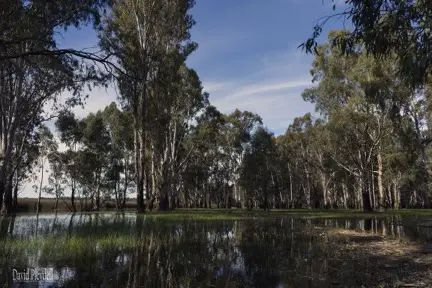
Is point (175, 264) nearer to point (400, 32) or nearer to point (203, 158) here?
point (400, 32)

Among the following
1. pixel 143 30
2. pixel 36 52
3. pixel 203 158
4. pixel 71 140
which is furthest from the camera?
pixel 203 158

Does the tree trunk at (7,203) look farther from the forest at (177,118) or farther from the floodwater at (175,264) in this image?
the floodwater at (175,264)

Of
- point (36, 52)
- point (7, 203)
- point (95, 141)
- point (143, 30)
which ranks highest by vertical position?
point (143, 30)

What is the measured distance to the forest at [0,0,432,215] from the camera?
35.2 feet

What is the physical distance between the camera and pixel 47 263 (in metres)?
7.64

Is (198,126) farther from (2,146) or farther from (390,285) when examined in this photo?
(390,285)

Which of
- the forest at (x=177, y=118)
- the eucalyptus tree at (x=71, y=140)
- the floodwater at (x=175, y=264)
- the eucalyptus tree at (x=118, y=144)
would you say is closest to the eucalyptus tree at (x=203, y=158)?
the forest at (x=177, y=118)

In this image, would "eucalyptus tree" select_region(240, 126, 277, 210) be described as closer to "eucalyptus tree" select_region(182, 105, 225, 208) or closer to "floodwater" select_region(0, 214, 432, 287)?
"eucalyptus tree" select_region(182, 105, 225, 208)

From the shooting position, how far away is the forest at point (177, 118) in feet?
35.2

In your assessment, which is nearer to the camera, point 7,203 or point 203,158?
point 7,203

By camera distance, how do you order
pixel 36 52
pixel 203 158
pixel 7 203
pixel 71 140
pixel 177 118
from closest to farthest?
pixel 36 52 < pixel 7 203 < pixel 177 118 < pixel 71 140 < pixel 203 158

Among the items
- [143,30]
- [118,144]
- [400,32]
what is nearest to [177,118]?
[143,30]

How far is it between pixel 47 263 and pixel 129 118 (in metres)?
41.7

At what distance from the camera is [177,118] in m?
41.0
